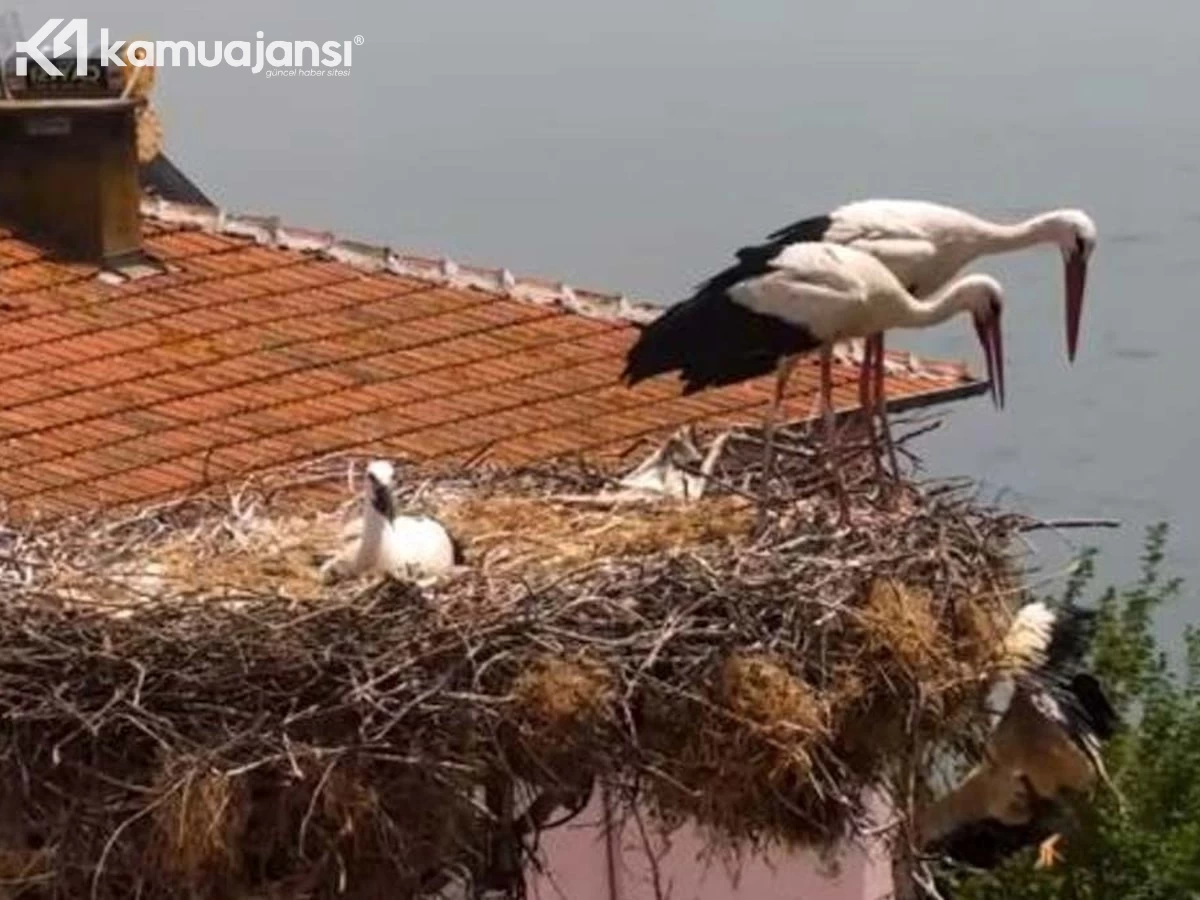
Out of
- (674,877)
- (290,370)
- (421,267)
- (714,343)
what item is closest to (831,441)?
(714,343)

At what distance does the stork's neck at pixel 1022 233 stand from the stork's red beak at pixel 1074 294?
0.06 metres

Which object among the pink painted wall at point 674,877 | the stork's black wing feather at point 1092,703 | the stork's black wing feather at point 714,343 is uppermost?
the stork's black wing feather at point 714,343

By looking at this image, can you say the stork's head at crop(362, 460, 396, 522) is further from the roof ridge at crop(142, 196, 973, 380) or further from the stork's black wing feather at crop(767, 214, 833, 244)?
the roof ridge at crop(142, 196, 973, 380)

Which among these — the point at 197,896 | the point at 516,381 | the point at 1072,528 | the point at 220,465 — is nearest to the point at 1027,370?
the point at 516,381

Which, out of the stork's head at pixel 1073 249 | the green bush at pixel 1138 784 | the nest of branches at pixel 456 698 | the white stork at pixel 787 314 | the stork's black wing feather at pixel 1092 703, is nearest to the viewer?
the nest of branches at pixel 456 698

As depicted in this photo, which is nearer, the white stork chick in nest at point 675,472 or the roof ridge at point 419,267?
the white stork chick in nest at point 675,472

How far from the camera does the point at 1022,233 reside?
7578mm

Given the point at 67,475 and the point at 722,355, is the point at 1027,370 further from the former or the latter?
the point at 722,355

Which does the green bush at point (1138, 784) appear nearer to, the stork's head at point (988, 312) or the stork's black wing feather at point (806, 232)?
the stork's head at point (988, 312)

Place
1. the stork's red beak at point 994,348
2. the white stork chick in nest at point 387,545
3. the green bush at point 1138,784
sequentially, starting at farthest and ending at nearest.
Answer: the green bush at point 1138,784, the stork's red beak at point 994,348, the white stork chick in nest at point 387,545

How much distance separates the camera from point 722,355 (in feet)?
24.3

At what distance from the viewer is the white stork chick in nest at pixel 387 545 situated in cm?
711

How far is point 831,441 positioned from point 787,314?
1.34 ft

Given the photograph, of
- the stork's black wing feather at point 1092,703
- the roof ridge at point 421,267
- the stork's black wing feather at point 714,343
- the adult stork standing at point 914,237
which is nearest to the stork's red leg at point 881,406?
the adult stork standing at point 914,237
